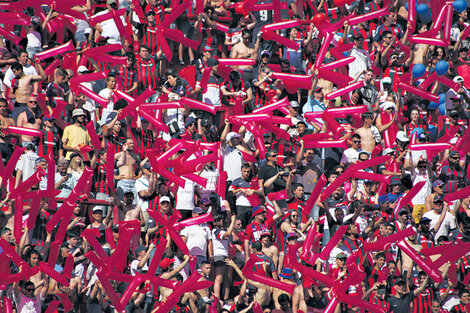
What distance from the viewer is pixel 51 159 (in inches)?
764

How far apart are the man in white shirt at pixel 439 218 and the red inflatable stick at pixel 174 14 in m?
5.13

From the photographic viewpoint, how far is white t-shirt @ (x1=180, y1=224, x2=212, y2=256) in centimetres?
1909

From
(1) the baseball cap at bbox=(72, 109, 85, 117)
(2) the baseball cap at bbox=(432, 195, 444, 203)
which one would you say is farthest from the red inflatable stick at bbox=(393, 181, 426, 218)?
(1) the baseball cap at bbox=(72, 109, 85, 117)

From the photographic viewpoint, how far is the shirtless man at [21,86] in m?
20.5

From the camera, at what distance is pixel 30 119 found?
2014 centimetres

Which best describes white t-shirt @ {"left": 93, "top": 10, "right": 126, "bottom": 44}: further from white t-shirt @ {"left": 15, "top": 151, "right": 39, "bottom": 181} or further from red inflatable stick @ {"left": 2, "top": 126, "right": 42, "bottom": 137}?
white t-shirt @ {"left": 15, "top": 151, "right": 39, "bottom": 181}

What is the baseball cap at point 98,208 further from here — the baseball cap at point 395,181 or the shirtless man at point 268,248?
the baseball cap at point 395,181

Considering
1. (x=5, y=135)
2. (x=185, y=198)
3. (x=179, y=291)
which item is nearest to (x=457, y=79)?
(x=185, y=198)

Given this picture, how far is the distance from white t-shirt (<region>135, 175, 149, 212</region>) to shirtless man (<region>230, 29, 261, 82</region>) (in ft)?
10.2

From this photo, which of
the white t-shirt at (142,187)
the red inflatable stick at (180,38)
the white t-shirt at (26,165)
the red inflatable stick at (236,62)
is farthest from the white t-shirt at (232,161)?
the white t-shirt at (26,165)

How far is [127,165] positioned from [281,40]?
3709mm

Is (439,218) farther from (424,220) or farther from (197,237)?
(197,237)

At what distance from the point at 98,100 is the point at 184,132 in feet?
4.60

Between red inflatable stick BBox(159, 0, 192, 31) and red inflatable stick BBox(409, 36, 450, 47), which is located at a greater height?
red inflatable stick BBox(159, 0, 192, 31)
